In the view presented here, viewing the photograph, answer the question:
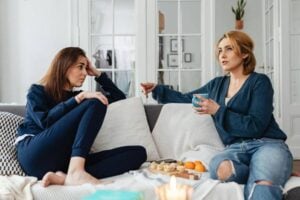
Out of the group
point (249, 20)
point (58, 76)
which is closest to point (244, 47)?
point (58, 76)

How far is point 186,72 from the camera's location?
4.81 m

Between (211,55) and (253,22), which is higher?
(253,22)

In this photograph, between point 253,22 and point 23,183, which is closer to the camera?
Result: point 23,183

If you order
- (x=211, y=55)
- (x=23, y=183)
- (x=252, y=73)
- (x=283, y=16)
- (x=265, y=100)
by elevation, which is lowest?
Answer: (x=23, y=183)

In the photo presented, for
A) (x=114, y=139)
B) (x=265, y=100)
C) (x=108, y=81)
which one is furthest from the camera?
(x=108, y=81)

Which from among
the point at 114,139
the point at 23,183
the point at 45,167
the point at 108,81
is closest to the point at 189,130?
the point at 114,139

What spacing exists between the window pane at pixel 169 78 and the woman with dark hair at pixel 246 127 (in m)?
2.57

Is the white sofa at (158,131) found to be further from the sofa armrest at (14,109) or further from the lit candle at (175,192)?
the lit candle at (175,192)

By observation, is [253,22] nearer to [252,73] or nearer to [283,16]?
[283,16]

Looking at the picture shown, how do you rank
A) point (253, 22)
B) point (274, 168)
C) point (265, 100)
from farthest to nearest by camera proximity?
point (253, 22), point (265, 100), point (274, 168)

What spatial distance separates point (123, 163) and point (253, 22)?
474 cm

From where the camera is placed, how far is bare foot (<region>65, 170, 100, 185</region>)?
67.3 inches

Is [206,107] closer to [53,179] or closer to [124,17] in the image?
[53,179]

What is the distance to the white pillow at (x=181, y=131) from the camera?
7.08 ft
